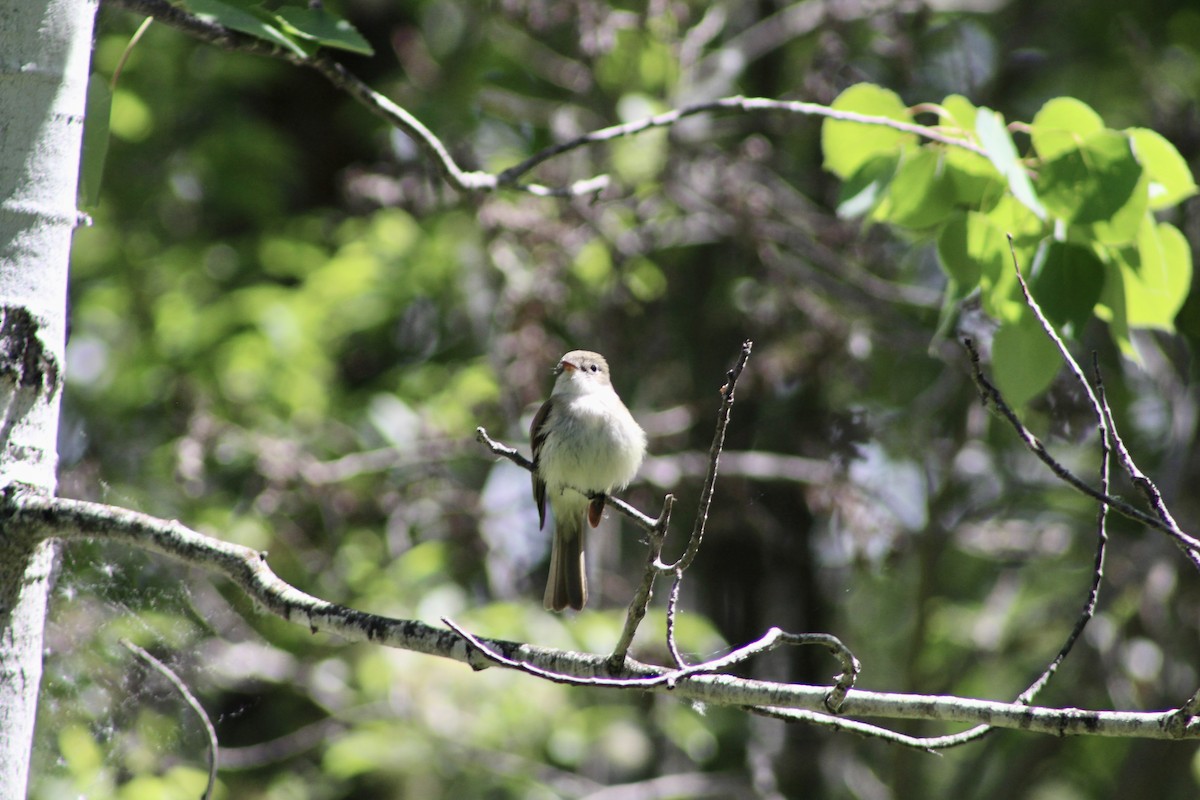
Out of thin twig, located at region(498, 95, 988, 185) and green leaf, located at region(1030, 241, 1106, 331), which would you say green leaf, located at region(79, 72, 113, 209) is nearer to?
thin twig, located at region(498, 95, 988, 185)

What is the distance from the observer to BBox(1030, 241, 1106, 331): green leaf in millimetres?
2707

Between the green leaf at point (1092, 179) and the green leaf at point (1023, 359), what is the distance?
0.87 ft

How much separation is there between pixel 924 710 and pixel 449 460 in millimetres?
4255

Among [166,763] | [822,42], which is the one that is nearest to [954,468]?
[822,42]

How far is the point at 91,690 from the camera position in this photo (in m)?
3.35

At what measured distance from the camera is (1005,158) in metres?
2.57

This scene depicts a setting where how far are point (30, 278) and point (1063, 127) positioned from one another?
223 cm

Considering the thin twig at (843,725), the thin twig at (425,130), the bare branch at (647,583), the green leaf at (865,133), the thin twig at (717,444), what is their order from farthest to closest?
the green leaf at (865,133), the thin twig at (425,130), the thin twig at (843,725), the bare branch at (647,583), the thin twig at (717,444)

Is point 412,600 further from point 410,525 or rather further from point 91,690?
point 91,690

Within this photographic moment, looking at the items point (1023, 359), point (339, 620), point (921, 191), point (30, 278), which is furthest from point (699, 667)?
point (921, 191)

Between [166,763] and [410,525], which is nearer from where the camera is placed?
[166,763]

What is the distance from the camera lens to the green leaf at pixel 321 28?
2.73m

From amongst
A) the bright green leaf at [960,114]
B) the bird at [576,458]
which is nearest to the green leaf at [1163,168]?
the bright green leaf at [960,114]

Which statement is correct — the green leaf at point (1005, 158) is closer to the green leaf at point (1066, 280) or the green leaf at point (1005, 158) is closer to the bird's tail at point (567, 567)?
the green leaf at point (1066, 280)
